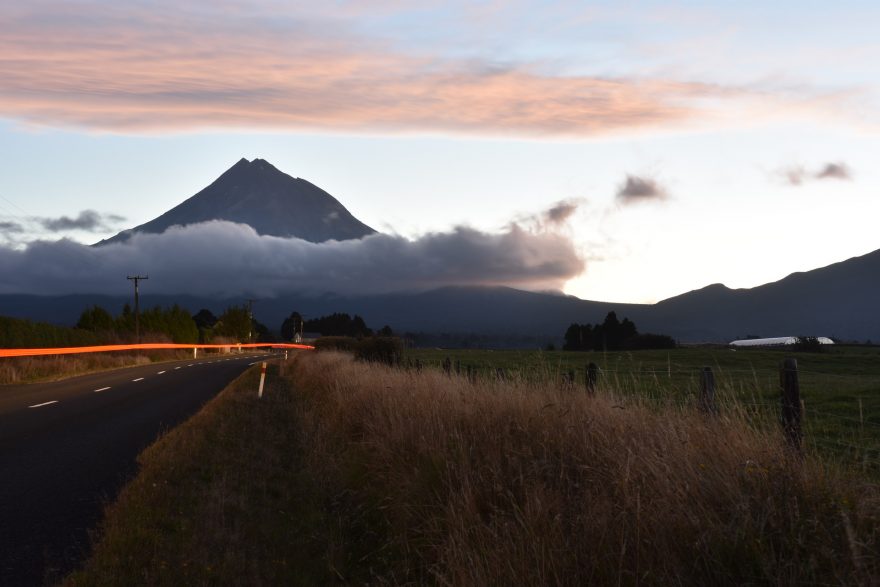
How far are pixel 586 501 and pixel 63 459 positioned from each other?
884 cm

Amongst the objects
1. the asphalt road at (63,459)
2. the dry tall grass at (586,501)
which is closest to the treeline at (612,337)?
the asphalt road at (63,459)

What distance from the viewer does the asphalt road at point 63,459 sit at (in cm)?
752

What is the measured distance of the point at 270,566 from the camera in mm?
7871

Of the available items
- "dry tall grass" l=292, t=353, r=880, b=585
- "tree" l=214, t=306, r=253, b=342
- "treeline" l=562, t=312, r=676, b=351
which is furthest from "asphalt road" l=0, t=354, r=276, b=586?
"tree" l=214, t=306, r=253, b=342

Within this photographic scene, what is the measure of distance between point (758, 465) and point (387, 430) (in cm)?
644

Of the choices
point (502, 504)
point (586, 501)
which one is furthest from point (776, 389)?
point (586, 501)

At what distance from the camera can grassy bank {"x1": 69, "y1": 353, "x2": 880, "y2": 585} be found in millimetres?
4984

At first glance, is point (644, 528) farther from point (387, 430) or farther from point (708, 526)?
point (387, 430)

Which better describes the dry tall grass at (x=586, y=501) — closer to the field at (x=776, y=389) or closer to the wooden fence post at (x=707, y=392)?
the wooden fence post at (x=707, y=392)

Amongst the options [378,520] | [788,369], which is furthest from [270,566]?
[788,369]

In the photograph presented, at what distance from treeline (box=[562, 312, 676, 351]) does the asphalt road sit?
301 ft

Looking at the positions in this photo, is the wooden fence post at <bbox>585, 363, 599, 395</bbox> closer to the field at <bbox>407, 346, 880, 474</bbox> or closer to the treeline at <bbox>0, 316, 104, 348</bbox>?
the field at <bbox>407, 346, 880, 474</bbox>

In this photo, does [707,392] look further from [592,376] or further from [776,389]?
[776,389]

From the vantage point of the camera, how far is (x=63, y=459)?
12.3 m
